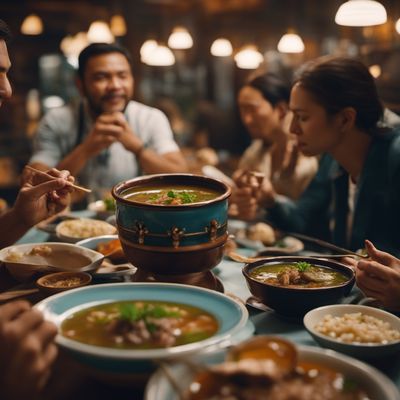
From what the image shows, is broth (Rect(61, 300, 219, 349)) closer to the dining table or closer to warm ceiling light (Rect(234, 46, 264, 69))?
the dining table

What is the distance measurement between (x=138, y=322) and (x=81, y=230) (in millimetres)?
1438

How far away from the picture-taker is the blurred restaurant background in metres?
9.16

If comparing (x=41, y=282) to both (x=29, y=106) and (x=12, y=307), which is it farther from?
(x=29, y=106)

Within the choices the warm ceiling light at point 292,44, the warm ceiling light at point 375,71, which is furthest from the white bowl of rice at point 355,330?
the warm ceiling light at point 375,71

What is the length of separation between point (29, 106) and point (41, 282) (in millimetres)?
8749

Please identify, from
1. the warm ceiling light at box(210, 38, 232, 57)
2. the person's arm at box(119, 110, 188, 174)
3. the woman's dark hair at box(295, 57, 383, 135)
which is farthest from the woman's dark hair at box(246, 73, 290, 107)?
the warm ceiling light at box(210, 38, 232, 57)

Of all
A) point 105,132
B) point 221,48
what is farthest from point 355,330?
point 221,48

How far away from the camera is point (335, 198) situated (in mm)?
3479

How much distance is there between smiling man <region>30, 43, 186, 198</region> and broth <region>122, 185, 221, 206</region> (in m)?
1.94

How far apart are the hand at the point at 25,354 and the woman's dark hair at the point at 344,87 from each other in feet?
7.21

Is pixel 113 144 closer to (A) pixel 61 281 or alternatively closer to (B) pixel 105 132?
(B) pixel 105 132

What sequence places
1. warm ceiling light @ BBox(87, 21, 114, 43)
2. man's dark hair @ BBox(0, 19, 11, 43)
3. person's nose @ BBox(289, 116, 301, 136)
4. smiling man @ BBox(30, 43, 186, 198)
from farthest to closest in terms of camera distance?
warm ceiling light @ BBox(87, 21, 114, 43) < smiling man @ BBox(30, 43, 186, 198) < person's nose @ BBox(289, 116, 301, 136) < man's dark hair @ BBox(0, 19, 11, 43)

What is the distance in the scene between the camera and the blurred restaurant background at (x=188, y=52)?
9.16 meters

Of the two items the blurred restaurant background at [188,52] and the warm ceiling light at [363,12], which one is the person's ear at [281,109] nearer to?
the warm ceiling light at [363,12]
